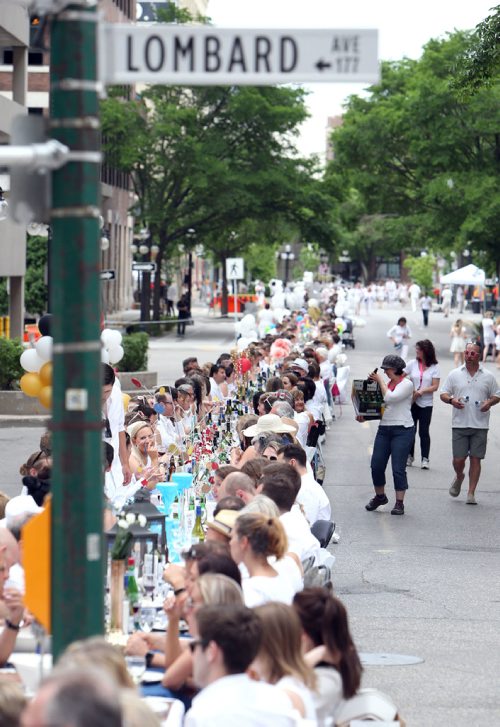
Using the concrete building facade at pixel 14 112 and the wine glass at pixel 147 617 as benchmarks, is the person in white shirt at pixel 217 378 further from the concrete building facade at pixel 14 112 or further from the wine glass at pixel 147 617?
the concrete building facade at pixel 14 112

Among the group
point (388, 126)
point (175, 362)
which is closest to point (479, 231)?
point (388, 126)

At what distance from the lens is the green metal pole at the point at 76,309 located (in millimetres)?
4785

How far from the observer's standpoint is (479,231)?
165 feet

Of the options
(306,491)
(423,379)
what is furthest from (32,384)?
(423,379)

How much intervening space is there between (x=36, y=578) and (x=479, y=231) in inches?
1821

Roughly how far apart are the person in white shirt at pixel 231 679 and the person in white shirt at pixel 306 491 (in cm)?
565

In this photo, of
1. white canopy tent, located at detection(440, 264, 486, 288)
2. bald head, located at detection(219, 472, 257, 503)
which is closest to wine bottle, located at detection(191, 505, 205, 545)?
bald head, located at detection(219, 472, 257, 503)

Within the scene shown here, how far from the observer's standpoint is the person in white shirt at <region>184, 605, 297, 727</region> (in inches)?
215

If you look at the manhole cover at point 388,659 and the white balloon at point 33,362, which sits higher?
the white balloon at point 33,362

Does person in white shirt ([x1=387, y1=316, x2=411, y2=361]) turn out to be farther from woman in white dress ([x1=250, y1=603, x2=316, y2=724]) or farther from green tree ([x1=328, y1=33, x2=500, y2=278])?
woman in white dress ([x1=250, y1=603, x2=316, y2=724])

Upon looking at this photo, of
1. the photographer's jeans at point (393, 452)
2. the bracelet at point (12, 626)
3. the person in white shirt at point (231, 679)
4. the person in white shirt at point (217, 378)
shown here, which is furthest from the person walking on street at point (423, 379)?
the person in white shirt at point (231, 679)

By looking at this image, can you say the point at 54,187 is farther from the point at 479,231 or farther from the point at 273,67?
the point at 479,231

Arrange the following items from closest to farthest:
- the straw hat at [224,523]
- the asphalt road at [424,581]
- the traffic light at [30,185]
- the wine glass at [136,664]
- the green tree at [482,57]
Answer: the traffic light at [30,185] < the wine glass at [136,664] < the straw hat at [224,523] < the asphalt road at [424,581] < the green tree at [482,57]

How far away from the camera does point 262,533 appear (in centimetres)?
757
